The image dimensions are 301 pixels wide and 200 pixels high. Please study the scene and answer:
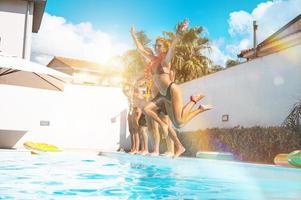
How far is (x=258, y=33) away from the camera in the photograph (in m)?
23.6

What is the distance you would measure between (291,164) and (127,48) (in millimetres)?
29096

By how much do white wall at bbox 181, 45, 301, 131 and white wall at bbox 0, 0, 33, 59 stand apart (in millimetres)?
7162

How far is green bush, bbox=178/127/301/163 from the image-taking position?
918cm

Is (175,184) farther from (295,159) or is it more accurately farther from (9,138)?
(9,138)

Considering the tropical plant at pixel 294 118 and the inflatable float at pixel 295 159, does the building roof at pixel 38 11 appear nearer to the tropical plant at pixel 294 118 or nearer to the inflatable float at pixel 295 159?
the tropical plant at pixel 294 118

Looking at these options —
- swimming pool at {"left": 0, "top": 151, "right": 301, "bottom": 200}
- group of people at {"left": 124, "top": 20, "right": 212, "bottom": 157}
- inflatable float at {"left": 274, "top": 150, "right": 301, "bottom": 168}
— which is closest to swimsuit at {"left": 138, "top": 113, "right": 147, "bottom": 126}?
group of people at {"left": 124, "top": 20, "right": 212, "bottom": 157}

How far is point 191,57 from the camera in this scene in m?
31.1

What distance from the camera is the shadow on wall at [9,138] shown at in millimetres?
14491

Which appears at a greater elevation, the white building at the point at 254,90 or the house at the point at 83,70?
the house at the point at 83,70

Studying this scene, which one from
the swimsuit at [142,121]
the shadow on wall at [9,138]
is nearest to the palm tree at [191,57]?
the shadow on wall at [9,138]

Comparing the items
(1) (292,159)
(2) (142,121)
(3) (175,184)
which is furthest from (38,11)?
(3) (175,184)

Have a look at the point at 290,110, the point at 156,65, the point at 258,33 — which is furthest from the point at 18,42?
the point at 258,33

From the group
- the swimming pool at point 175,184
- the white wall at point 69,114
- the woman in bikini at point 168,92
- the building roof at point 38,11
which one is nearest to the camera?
the swimming pool at point 175,184

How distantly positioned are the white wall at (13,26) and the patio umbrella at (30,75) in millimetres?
1143
